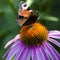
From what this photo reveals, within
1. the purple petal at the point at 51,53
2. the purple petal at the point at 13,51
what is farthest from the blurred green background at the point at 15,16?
the purple petal at the point at 51,53

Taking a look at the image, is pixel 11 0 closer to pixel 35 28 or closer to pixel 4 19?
pixel 4 19

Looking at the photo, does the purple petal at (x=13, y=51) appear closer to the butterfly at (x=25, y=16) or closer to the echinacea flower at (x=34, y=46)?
the echinacea flower at (x=34, y=46)

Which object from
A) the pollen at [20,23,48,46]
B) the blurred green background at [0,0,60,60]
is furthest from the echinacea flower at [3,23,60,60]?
the blurred green background at [0,0,60,60]

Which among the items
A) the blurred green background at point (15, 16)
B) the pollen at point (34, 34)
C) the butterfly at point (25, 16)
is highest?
the butterfly at point (25, 16)

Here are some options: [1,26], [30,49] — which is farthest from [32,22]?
[1,26]

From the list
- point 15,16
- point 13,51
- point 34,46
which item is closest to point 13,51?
point 13,51

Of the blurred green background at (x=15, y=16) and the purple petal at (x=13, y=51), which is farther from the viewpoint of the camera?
the blurred green background at (x=15, y=16)

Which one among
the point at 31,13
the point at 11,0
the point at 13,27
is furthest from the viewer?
the point at 13,27

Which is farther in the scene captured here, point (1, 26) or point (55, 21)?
point (1, 26)
